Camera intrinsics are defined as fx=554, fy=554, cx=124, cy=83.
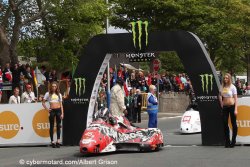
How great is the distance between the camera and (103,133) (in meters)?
14.2

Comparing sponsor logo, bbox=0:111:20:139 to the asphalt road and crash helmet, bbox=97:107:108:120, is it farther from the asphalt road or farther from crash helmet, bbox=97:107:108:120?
crash helmet, bbox=97:107:108:120

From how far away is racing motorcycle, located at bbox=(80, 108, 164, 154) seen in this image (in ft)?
45.8

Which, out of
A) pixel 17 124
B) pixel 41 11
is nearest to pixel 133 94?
pixel 41 11

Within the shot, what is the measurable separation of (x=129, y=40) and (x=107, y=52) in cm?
80

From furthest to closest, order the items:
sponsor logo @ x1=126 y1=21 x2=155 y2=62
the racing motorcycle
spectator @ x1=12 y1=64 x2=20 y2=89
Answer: spectator @ x1=12 y1=64 x2=20 y2=89 → sponsor logo @ x1=126 y1=21 x2=155 y2=62 → the racing motorcycle

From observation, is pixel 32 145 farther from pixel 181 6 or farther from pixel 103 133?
pixel 181 6

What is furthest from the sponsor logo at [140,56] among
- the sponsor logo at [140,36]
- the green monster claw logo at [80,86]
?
the green monster claw logo at [80,86]

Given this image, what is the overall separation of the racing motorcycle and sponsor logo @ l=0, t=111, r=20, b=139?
399 cm

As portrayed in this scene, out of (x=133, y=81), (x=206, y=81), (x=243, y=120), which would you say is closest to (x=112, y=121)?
(x=206, y=81)

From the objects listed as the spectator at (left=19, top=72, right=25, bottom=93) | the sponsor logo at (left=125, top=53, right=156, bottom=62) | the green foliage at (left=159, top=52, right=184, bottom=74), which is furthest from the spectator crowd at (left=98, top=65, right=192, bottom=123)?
the green foliage at (left=159, top=52, right=184, bottom=74)

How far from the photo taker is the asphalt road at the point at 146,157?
12.5 meters

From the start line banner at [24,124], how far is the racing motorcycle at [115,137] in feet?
10.5

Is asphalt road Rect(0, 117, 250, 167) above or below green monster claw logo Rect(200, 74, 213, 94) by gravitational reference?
below

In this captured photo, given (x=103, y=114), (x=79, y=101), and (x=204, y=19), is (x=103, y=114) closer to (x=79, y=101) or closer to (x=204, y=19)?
(x=79, y=101)
